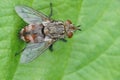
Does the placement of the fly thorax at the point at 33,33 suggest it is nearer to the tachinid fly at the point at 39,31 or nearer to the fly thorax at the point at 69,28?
the tachinid fly at the point at 39,31

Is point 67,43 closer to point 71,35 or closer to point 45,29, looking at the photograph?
point 71,35

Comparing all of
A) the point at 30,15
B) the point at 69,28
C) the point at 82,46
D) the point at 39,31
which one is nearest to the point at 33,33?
the point at 39,31

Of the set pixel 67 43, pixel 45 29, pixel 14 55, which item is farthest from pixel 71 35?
pixel 14 55

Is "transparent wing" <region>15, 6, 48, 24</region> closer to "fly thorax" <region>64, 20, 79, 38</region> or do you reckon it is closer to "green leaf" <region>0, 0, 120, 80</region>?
"green leaf" <region>0, 0, 120, 80</region>

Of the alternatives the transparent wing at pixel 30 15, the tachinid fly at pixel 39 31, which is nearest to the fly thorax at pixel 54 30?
the tachinid fly at pixel 39 31

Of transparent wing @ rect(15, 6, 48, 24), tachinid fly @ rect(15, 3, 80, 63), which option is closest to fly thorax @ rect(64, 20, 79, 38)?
tachinid fly @ rect(15, 3, 80, 63)

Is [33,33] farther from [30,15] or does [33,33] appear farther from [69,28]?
[69,28]

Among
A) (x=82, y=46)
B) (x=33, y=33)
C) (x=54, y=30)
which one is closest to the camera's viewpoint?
(x=82, y=46)
